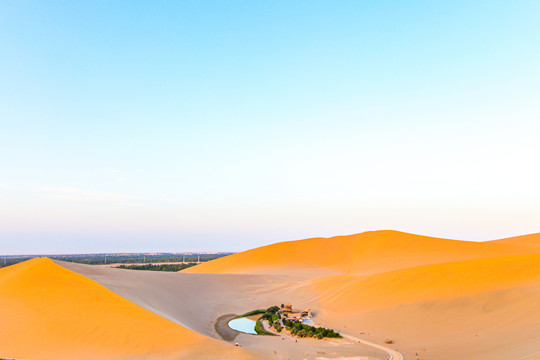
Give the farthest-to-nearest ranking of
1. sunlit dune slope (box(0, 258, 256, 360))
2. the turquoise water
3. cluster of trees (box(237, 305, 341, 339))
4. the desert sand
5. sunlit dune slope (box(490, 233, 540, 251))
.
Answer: sunlit dune slope (box(490, 233, 540, 251)) < the turquoise water < cluster of trees (box(237, 305, 341, 339)) < the desert sand < sunlit dune slope (box(0, 258, 256, 360))

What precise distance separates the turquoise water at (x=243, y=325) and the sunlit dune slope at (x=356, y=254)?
3644cm

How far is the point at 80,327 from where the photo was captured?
22.7m

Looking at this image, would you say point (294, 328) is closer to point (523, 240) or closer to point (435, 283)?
point (435, 283)

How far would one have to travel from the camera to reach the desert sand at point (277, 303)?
21047mm

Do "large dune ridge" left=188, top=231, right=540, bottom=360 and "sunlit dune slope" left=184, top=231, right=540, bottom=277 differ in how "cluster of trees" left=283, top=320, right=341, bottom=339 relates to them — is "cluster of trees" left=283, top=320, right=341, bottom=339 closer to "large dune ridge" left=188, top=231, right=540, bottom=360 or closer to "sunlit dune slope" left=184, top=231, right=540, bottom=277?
"large dune ridge" left=188, top=231, right=540, bottom=360

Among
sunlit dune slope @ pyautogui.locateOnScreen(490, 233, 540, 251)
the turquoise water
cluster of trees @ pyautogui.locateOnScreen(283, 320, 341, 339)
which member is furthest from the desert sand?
sunlit dune slope @ pyautogui.locateOnScreen(490, 233, 540, 251)

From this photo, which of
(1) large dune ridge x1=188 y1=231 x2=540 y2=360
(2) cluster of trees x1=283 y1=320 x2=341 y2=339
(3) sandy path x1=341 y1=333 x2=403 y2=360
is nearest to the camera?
(3) sandy path x1=341 y1=333 x2=403 y2=360

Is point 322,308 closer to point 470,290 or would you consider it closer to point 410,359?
point 470,290

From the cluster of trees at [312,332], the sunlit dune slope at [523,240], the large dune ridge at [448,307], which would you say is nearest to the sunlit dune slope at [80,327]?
the cluster of trees at [312,332]

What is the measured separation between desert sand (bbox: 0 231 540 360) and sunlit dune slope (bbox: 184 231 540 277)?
2703cm

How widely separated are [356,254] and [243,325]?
55661 mm

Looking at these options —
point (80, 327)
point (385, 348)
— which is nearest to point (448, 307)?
point (385, 348)

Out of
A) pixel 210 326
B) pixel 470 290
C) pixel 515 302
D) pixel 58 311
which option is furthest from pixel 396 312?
pixel 58 311

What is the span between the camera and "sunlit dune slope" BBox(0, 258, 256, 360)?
2048 centimetres
